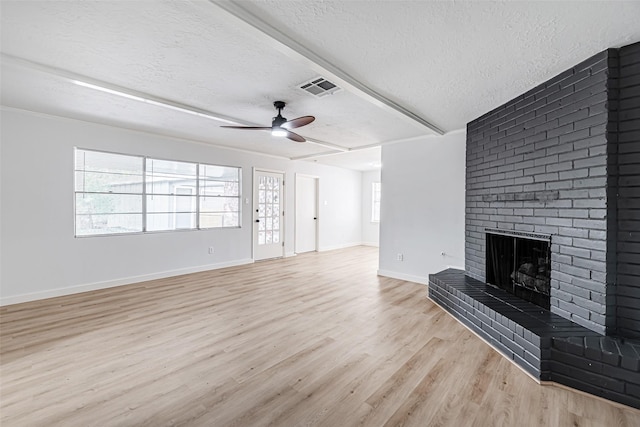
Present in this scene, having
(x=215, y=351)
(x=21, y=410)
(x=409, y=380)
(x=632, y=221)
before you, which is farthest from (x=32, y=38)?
(x=632, y=221)

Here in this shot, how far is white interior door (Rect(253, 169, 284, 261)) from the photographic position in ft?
21.4

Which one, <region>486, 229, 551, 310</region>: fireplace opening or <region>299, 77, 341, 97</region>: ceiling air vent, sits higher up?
<region>299, 77, 341, 97</region>: ceiling air vent

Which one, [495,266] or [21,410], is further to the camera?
[495,266]

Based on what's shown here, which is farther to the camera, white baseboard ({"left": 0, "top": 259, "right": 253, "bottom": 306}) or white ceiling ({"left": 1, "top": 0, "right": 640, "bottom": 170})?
white baseboard ({"left": 0, "top": 259, "right": 253, "bottom": 306})

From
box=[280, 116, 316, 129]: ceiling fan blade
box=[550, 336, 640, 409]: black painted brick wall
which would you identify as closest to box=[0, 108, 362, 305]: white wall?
box=[280, 116, 316, 129]: ceiling fan blade

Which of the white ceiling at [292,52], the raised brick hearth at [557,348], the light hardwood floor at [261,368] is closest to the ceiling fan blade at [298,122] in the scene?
the white ceiling at [292,52]

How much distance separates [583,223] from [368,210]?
23.2 ft

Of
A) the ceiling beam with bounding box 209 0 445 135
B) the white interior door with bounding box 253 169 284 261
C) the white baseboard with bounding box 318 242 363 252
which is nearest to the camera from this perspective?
the ceiling beam with bounding box 209 0 445 135

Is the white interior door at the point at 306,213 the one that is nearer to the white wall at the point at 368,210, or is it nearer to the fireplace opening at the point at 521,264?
the white wall at the point at 368,210

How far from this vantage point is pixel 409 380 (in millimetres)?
2139

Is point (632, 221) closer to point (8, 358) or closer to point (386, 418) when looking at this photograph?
point (386, 418)

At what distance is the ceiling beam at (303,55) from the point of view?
1751mm

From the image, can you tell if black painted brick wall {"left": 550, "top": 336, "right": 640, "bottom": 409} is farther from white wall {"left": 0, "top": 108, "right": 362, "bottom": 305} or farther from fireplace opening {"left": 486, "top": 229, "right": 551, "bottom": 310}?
white wall {"left": 0, "top": 108, "right": 362, "bottom": 305}

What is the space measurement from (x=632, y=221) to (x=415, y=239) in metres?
2.84
